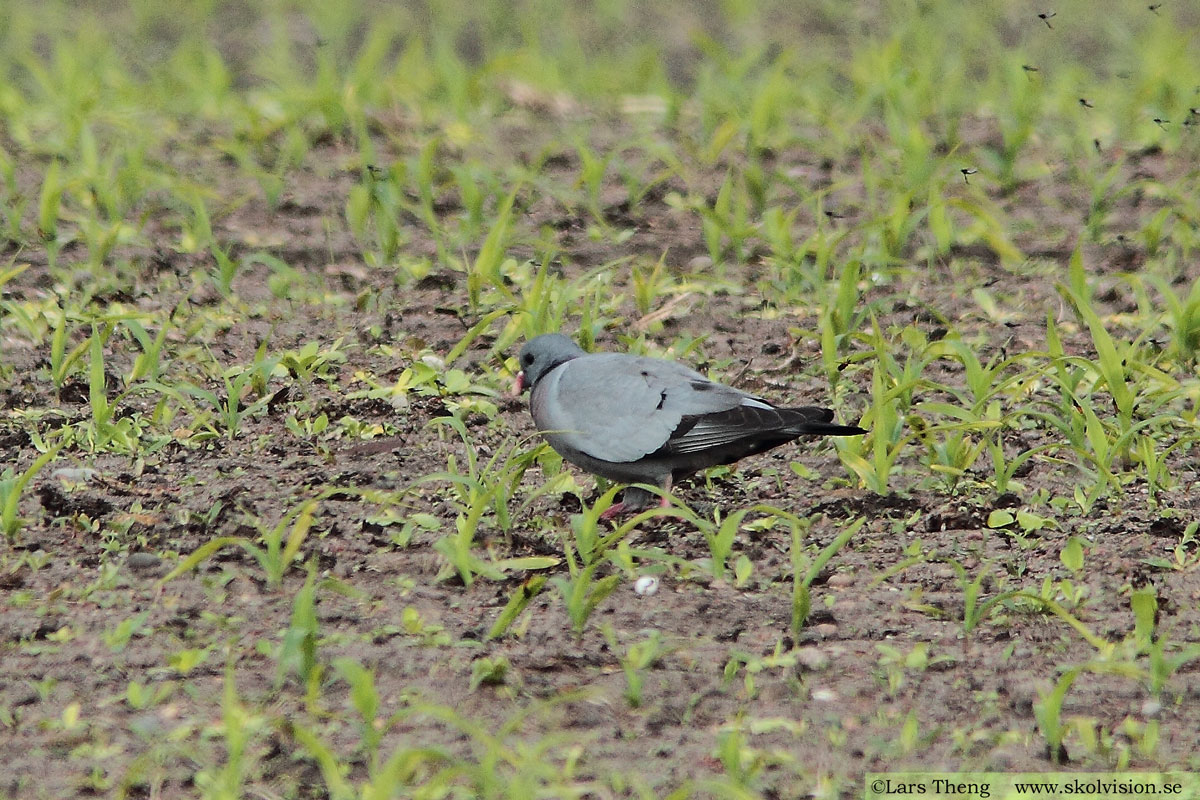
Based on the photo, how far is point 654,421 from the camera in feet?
13.7

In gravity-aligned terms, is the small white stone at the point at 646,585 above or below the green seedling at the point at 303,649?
below

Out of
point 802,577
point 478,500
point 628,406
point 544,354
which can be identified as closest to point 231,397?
point 544,354

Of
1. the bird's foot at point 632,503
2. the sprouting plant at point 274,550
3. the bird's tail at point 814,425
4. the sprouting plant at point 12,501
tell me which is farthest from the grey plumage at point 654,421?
the sprouting plant at point 12,501

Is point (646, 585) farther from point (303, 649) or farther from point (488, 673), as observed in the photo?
point (303, 649)

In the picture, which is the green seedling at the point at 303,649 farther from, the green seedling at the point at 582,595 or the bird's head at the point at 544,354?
the bird's head at the point at 544,354

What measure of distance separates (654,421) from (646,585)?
1.77 feet

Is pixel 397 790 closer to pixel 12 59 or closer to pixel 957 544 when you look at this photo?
pixel 957 544

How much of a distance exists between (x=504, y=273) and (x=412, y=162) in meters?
1.00

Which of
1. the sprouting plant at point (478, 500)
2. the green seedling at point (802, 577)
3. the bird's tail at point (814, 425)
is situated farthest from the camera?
the bird's tail at point (814, 425)

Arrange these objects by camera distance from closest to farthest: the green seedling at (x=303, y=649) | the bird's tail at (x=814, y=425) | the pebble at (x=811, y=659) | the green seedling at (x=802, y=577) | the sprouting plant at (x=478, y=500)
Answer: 1. the green seedling at (x=303, y=649)
2. the pebble at (x=811, y=659)
3. the green seedling at (x=802, y=577)
4. the sprouting plant at (x=478, y=500)
5. the bird's tail at (x=814, y=425)

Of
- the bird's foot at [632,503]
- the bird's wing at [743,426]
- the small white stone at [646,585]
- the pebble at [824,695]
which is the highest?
the bird's wing at [743,426]

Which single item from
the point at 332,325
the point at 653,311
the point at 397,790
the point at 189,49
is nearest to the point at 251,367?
the point at 332,325

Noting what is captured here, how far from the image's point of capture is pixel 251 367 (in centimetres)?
496

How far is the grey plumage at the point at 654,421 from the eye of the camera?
410cm
